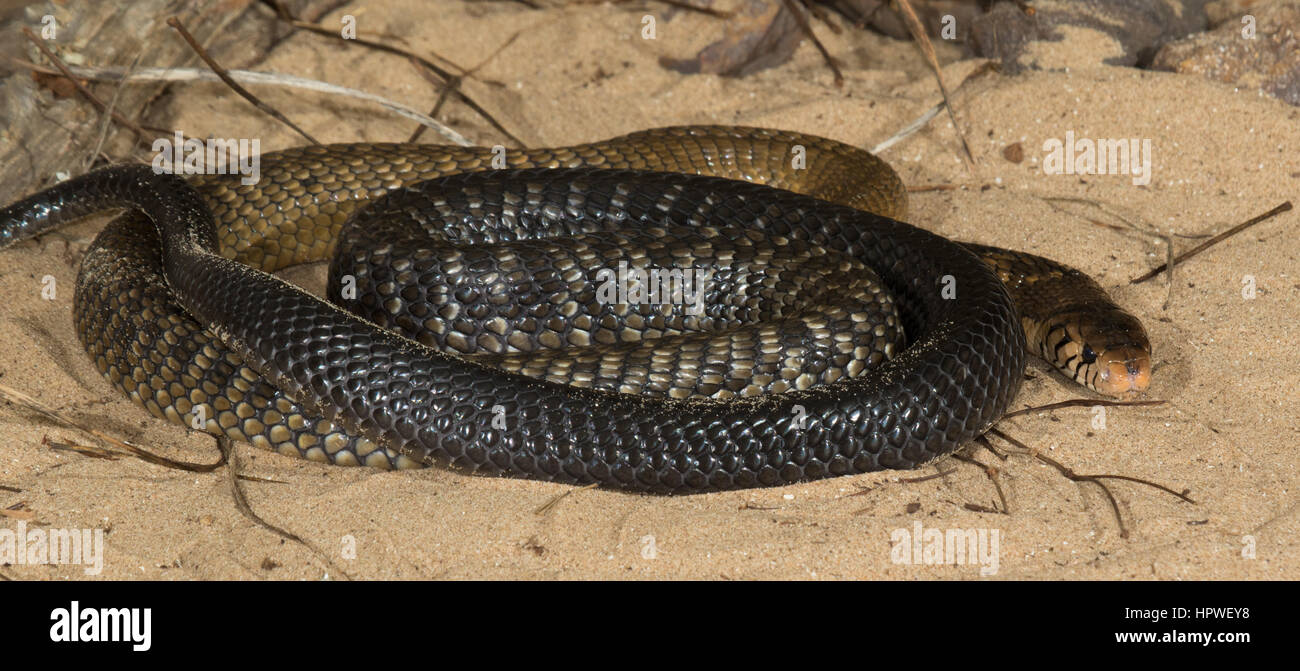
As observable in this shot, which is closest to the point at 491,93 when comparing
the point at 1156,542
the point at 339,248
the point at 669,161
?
the point at 669,161

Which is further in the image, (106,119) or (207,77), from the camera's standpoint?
(207,77)

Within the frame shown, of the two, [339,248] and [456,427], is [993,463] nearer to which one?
[456,427]

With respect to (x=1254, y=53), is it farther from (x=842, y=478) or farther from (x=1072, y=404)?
(x=842, y=478)
